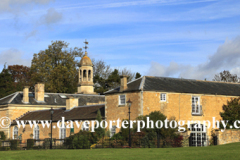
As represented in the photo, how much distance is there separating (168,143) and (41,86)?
26745mm

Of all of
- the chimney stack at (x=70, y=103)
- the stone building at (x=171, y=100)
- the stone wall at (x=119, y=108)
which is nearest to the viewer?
the stone wall at (x=119, y=108)

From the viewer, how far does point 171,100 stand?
34000mm

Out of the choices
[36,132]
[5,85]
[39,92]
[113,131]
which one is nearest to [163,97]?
[113,131]

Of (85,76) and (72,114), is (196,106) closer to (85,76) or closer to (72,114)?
(72,114)

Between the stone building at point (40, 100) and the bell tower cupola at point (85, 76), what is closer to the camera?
the stone building at point (40, 100)

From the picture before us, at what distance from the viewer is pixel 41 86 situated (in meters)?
51.9

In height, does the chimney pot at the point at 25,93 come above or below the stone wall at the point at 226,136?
above

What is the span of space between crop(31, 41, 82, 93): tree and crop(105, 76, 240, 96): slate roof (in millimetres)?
26301

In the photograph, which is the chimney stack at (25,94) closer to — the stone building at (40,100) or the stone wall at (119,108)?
the stone building at (40,100)

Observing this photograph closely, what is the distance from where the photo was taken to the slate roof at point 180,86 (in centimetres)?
3412

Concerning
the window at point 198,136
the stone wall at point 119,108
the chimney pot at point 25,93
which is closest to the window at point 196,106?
the window at point 198,136

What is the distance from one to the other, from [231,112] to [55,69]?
106 feet

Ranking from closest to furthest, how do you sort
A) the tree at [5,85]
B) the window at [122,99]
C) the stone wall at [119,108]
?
the stone wall at [119,108]
the window at [122,99]
the tree at [5,85]

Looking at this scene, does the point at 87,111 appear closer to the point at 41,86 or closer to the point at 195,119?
the point at 195,119
